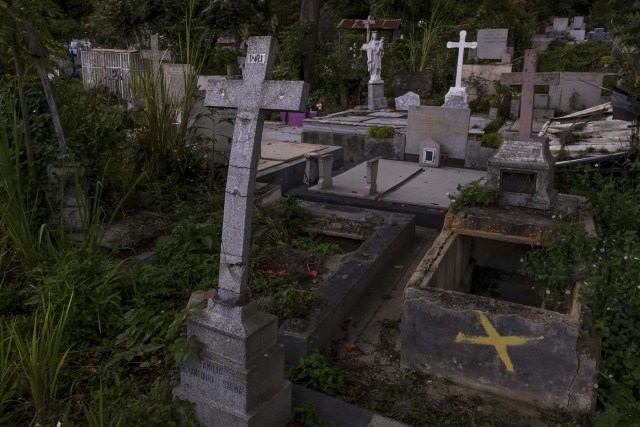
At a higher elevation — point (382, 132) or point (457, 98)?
point (457, 98)

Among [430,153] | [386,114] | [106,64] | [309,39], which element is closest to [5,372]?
[430,153]

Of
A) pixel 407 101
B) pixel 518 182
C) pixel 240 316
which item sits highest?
pixel 407 101

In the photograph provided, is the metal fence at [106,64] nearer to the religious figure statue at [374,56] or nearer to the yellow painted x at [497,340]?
the religious figure statue at [374,56]

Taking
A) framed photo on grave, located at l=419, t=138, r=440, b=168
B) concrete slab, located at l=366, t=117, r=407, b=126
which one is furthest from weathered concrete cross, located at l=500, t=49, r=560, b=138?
concrete slab, located at l=366, t=117, r=407, b=126

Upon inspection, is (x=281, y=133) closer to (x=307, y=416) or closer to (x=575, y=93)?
(x=575, y=93)

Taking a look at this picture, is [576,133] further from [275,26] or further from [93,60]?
[93,60]

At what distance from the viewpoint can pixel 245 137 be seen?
7.81 ft

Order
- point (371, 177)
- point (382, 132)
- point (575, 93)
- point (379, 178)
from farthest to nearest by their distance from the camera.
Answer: point (575, 93)
point (382, 132)
point (379, 178)
point (371, 177)

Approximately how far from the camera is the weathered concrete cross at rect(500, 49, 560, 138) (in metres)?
4.80

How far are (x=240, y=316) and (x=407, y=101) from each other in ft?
35.1

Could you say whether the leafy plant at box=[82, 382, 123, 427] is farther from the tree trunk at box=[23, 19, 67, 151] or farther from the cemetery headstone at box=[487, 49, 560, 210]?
the cemetery headstone at box=[487, 49, 560, 210]

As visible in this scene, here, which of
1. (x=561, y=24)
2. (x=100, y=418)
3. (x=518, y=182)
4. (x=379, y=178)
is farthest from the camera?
(x=561, y=24)

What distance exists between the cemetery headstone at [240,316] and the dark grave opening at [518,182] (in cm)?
271

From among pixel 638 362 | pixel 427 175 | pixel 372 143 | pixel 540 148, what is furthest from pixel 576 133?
pixel 638 362
